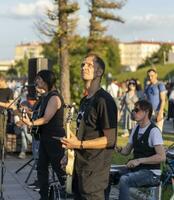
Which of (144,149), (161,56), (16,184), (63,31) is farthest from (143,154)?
(161,56)

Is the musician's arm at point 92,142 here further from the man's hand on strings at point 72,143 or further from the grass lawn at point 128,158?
the grass lawn at point 128,158

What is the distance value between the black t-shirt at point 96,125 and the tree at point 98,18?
28052mm

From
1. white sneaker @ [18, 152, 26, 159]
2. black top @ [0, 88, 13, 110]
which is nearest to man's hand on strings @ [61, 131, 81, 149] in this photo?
black top @ [0, 88, 13, 110]

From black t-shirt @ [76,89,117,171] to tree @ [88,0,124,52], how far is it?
28052 millimetres

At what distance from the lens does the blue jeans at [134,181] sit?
621cm

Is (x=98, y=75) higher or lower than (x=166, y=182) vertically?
higher

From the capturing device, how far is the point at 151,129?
6.59 m

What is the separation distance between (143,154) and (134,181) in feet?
1.44

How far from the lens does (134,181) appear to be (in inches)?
246

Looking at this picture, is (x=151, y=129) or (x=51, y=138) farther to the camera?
(x=51, y=138)

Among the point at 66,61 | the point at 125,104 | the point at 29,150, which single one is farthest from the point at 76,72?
the point at 29,150

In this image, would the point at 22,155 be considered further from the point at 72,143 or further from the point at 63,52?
the point at 63,52

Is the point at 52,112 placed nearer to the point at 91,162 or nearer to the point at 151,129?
the point at 151,129

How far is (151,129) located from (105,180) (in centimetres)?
179
